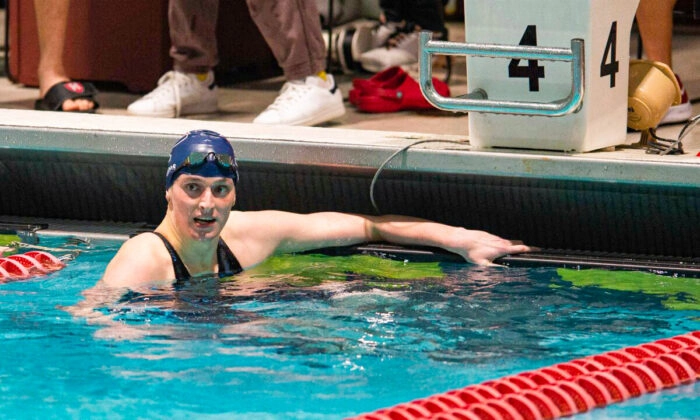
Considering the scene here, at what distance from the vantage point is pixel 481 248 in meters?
4.32

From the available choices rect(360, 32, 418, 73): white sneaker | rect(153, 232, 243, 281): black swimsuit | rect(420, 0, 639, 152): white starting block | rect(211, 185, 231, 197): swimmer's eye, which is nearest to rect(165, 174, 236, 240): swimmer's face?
rect(211, 185, 231, 197): swimmer's eye

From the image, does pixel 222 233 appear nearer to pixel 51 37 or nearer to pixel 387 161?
pixel 387 161

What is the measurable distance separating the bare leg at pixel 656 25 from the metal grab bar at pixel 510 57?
1.13 meters

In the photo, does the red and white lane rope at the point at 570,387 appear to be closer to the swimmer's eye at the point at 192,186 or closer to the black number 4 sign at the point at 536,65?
the black number 4 sign at the point at 536,65

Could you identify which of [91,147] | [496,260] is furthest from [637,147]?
[91,147]

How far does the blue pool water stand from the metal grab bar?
0.58m

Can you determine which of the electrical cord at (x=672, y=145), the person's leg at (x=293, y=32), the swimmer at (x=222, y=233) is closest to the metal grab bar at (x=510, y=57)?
the electrical cord at (x=672, y=145)

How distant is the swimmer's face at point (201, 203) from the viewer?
3961 mm

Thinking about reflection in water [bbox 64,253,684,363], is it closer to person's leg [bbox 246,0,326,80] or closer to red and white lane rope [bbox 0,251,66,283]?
red and white lane rope [bbox 0,251,66,283]

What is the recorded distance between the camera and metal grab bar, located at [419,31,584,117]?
12.8 ft

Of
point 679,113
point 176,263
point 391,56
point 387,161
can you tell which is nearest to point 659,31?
point 679,113

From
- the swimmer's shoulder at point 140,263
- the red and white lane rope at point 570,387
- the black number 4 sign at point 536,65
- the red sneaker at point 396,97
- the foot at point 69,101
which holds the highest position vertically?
the black number 4 sign at point 536,65

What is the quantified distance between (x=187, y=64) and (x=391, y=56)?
1543 millimetres

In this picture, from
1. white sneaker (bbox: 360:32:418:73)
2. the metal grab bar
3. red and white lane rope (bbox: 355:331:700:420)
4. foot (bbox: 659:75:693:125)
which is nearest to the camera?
red and white lane rope (bbox: 355:331:700:420)
